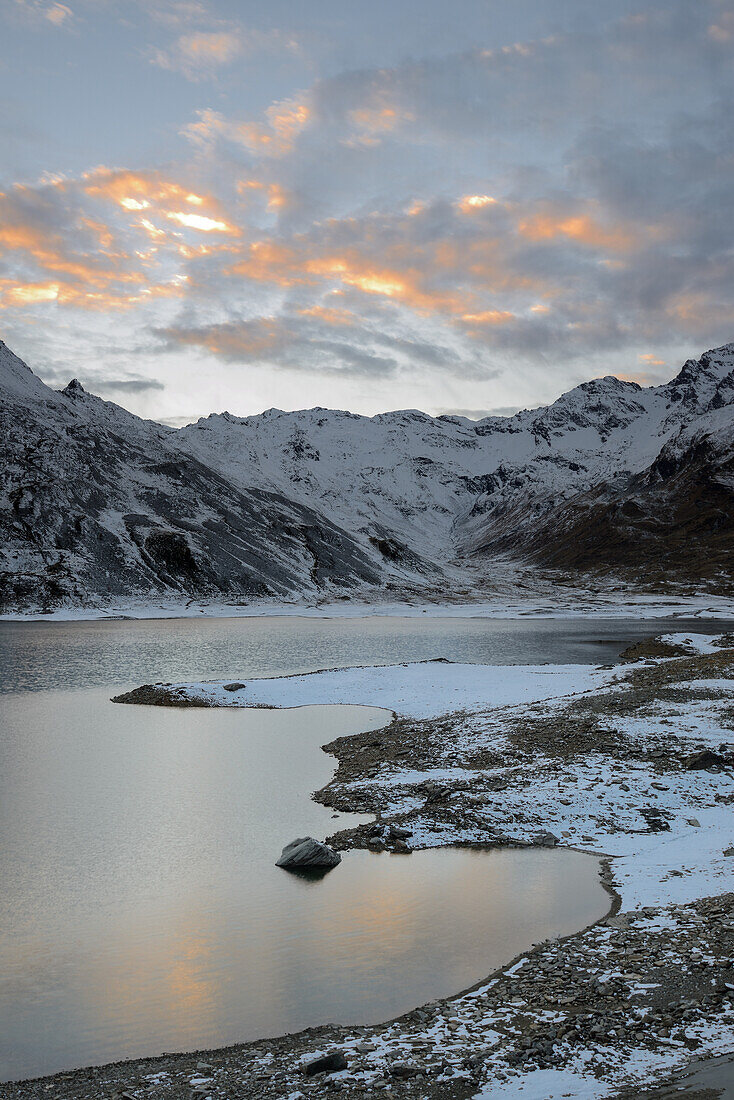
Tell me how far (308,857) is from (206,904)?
11.6 feet

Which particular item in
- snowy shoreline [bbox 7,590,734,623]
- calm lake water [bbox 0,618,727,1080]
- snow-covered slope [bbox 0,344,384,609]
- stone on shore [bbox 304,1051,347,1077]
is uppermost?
Result: snow-covered slope [bbox 0,344,384,609]

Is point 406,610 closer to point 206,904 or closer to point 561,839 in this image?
point 561,839

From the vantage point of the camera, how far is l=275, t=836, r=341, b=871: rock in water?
70.9 feet

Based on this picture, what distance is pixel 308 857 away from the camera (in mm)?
21703

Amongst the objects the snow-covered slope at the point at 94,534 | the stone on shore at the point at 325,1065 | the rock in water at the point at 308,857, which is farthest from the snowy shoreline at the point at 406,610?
the stone on shore at the point at 325,1065

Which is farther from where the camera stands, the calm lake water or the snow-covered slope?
the snow-covered slope

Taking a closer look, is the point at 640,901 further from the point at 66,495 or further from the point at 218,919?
the point at 66,495

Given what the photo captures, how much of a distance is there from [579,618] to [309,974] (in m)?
150

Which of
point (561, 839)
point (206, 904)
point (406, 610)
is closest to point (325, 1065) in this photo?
point (206, 904)

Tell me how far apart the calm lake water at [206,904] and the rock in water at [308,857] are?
46 centimetres

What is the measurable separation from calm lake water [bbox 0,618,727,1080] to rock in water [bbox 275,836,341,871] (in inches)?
18.0

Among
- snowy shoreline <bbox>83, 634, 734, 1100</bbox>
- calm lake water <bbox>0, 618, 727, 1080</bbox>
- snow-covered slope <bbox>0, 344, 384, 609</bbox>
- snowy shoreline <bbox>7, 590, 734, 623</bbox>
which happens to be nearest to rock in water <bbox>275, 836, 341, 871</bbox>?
calm lake water <bbox>0, 618, 727, 1080</bbox>

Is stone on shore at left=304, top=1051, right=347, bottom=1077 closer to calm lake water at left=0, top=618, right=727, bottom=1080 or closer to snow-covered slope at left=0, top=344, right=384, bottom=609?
calm lake water at left=0, top=618, right=727, bottom=1080

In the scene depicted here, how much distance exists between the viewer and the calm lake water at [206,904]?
14.0 m
